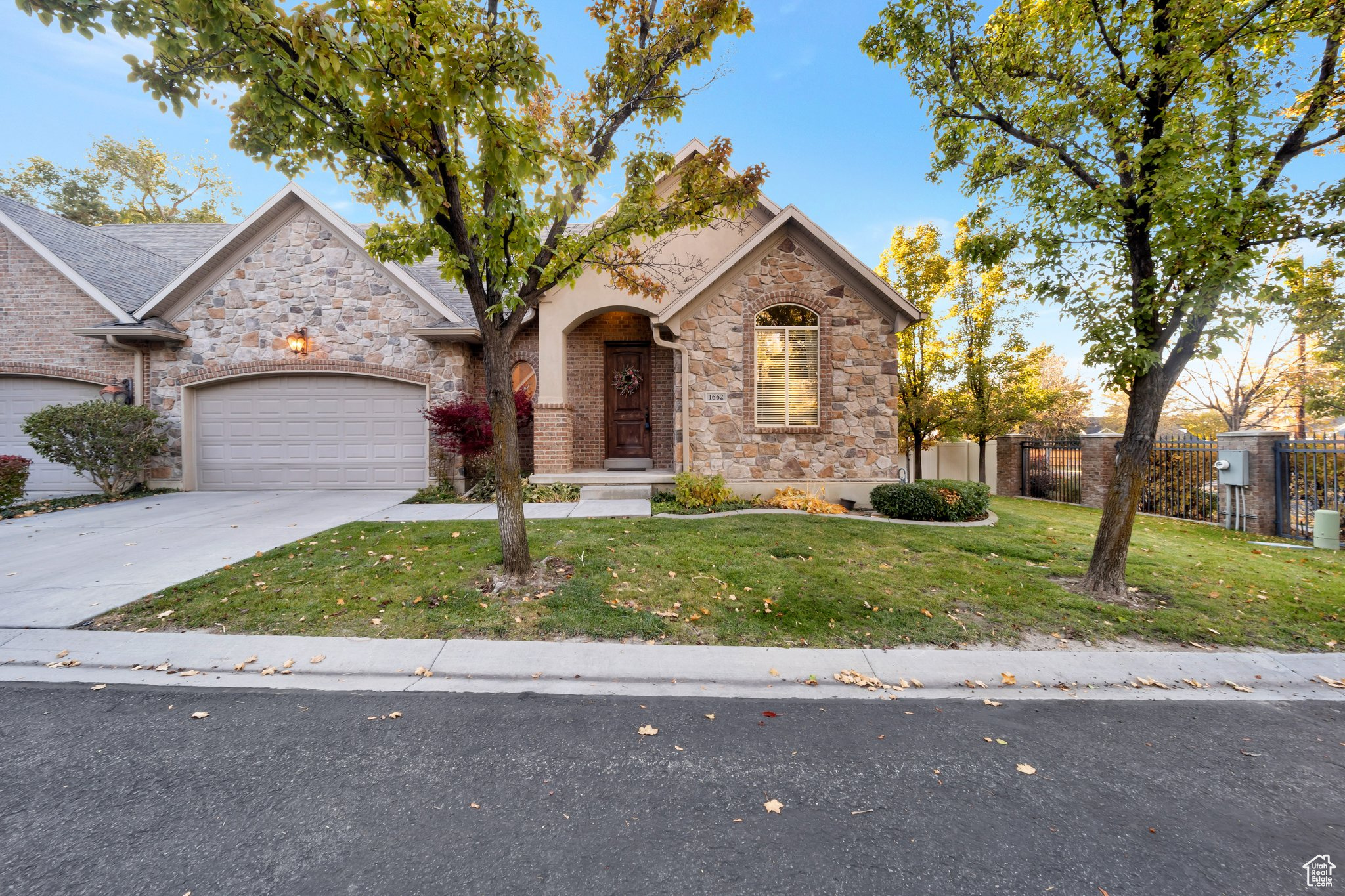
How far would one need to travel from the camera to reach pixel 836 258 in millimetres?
9984

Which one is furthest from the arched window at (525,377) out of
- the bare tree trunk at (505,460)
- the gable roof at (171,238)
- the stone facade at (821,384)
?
the gable roof at (171,238)

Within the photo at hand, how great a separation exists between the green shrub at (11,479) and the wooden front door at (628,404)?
1053 centimetres

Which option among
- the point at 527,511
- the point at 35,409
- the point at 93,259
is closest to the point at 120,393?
the point at 35,409

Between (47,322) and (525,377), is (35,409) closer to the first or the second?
(47,322)

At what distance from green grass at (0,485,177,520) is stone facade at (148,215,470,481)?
0.50 meters

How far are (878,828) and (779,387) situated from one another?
8.47 m

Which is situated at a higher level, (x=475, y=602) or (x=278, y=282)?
(x=278, y=282)

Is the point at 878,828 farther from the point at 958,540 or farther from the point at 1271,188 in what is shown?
the point at 1271,188

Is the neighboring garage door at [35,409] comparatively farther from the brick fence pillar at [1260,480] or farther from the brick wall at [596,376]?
the brick fence pillar at [1260,480]

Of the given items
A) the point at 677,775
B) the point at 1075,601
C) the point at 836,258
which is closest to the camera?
the point at 677,775

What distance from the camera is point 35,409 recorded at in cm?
1110

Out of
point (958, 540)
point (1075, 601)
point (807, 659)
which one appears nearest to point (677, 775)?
point (807, 659)

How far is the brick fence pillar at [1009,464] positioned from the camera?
15273mm

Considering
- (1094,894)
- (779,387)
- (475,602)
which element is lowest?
(1094,894)
